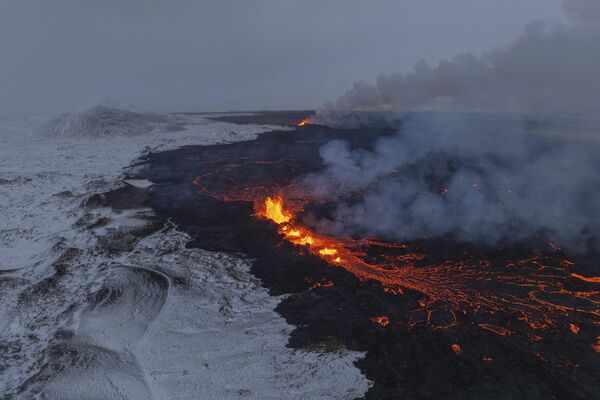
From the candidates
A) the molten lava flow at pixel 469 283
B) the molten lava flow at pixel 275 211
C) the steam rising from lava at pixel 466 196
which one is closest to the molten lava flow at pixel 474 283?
the molten lava flow at pixel 469 283

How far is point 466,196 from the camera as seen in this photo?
100ft

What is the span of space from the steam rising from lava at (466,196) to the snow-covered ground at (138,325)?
9.08 m

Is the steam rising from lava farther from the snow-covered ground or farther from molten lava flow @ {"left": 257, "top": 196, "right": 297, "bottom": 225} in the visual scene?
the snow-covered ground

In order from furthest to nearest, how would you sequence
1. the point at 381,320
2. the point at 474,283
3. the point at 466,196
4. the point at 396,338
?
the point at 466,196 → the point at 474,283 → the point at 381,320 → the point at 396,338

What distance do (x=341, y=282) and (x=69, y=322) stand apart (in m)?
11.8

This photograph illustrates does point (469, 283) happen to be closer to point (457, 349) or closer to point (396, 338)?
point (457, 349)

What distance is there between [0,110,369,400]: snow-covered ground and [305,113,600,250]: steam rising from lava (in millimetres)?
9076

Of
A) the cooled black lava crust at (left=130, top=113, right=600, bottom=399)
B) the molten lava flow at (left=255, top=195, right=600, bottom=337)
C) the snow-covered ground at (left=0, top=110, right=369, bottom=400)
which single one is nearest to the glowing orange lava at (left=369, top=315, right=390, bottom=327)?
the cooled black lava crust at (left=130, top=113, right=600, bottom=399)

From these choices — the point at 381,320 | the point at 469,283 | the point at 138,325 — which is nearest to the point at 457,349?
the point at 381,320

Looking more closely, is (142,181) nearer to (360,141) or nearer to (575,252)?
(575,252)

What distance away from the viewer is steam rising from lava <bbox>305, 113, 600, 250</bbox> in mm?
23156

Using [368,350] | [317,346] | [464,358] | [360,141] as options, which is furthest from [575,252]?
[360,141]

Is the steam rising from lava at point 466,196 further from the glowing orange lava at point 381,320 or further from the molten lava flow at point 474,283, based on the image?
the glowing orange lava at point 381,320

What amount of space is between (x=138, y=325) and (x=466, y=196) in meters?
26.3
